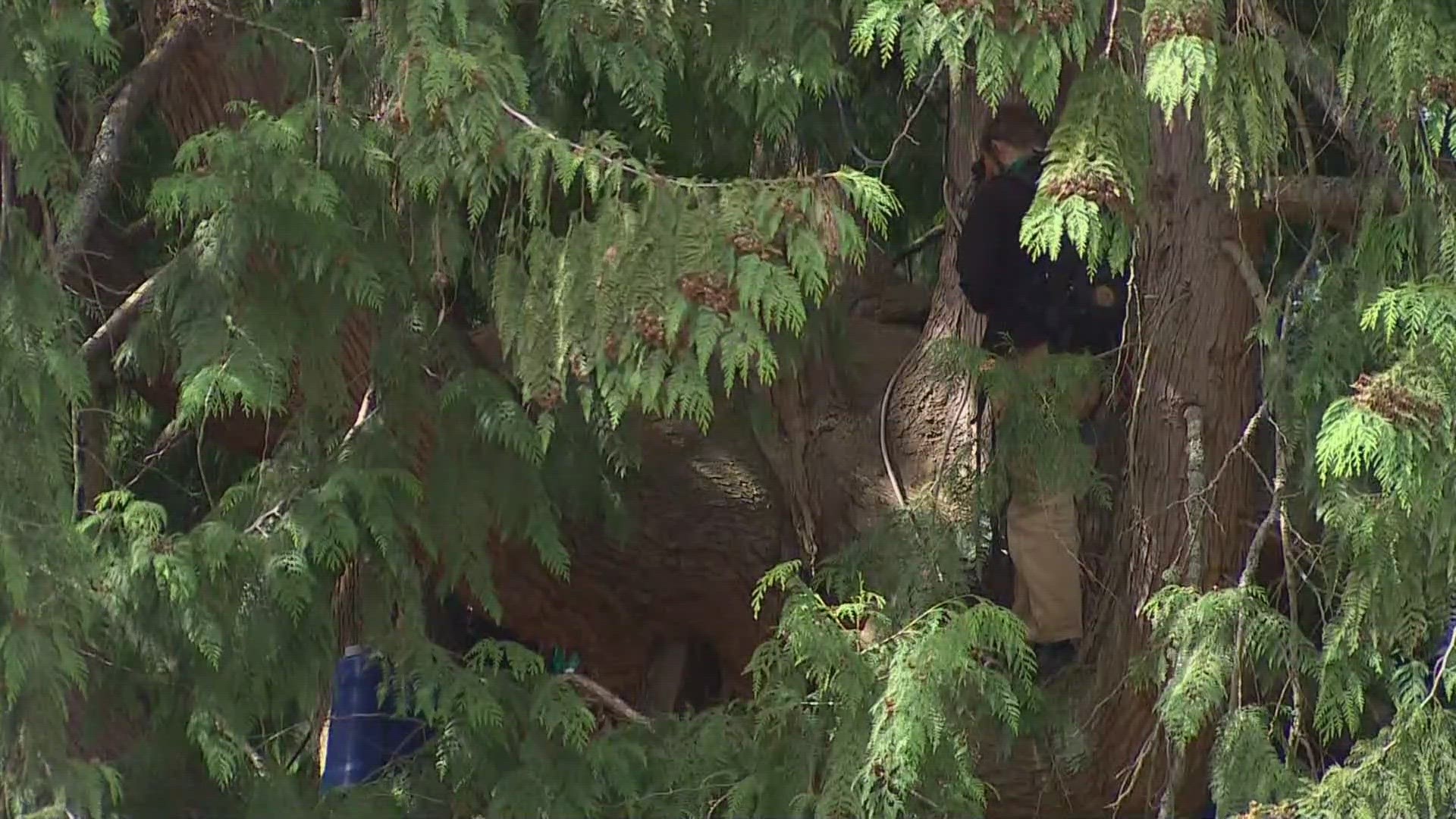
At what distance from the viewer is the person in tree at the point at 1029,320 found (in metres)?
A: 5.61

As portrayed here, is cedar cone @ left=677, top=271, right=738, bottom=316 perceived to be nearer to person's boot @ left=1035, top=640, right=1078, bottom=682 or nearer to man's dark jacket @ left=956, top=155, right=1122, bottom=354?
man's dark jacket @ left=956, top=155, right=1122, bottom=354

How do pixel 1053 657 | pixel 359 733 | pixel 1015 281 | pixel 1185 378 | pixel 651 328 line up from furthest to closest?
1. pixel 359 733
2. pixel 1053 657
3. pixel 1015 281
4. pixel 1185 378
5. pixel 651 328

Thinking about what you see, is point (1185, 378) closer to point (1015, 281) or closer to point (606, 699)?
point (1015, 281)

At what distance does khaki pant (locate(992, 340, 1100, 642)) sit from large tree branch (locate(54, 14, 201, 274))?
2.31 metres

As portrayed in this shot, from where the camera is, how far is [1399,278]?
497 centimetres

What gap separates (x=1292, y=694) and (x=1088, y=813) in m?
0.87

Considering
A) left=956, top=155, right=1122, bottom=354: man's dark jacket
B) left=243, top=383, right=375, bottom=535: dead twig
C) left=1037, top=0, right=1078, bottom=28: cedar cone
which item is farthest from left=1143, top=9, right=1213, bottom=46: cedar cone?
left=243, top=383, right=375, bottom=535: dead twig

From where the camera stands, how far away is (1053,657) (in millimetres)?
5859

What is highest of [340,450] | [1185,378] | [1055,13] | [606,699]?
[1055,13]

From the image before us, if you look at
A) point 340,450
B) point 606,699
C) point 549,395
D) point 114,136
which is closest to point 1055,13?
point 549,395

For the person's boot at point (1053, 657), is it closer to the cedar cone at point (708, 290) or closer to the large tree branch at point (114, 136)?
the cedar cone at point (708, 290)

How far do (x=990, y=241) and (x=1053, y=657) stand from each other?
3.63 feet

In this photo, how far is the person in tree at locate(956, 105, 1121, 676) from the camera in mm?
5605

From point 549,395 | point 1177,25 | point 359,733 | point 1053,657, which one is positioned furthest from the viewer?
point 359,733
